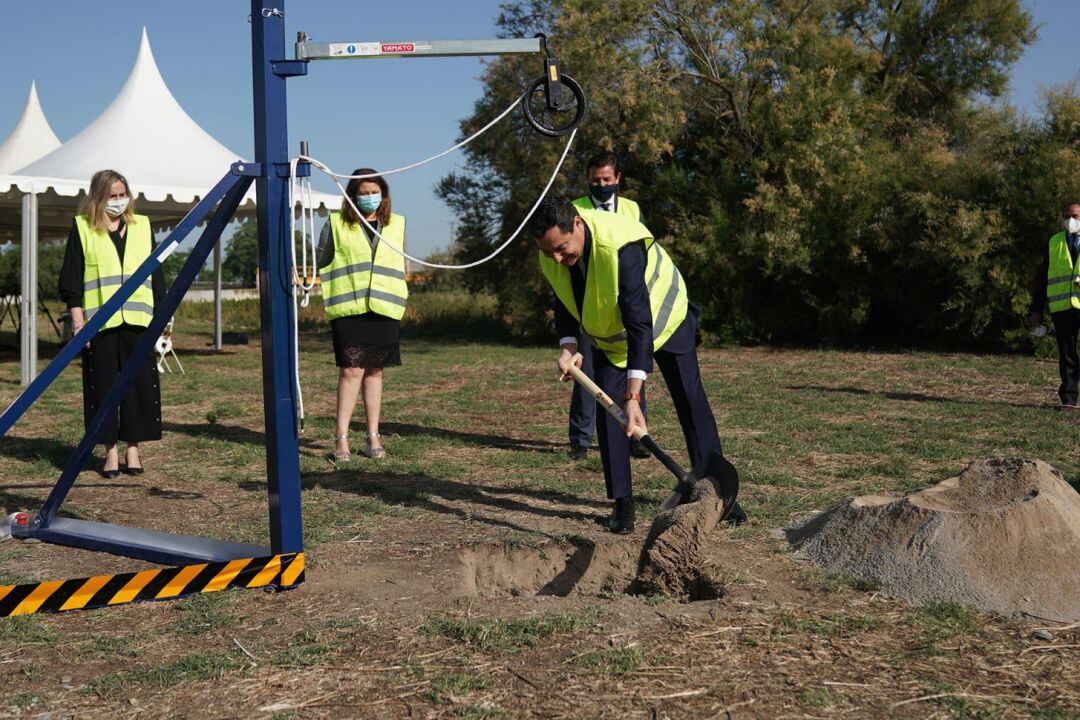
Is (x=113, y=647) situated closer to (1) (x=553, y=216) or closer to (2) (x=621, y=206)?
(1) (x=553, y=216)

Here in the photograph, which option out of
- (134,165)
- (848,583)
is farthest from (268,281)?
(134,165)

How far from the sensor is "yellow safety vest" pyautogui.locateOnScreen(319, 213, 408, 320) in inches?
275

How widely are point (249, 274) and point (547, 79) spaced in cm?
4502

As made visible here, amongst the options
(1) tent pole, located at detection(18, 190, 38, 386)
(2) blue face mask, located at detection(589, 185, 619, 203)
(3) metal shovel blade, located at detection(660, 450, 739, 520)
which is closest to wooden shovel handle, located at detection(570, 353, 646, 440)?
(3) metal shovel blade, located at detection(660, 450, 739, 520)

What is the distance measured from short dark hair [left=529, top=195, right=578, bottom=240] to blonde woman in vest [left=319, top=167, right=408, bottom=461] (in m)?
2.35

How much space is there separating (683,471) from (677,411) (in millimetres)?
514

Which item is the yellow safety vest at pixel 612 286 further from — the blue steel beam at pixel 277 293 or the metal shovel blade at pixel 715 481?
the blue steel beam at pixel 277 293

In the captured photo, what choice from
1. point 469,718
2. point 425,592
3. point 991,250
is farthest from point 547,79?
point 991,250

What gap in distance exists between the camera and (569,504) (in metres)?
5.87

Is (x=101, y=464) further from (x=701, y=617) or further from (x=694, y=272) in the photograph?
(x=694, y=272)

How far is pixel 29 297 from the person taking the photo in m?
12.9

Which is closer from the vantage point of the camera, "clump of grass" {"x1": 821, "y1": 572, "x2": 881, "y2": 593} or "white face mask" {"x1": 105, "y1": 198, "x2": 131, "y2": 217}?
"clump of grass" {"x1": 821, "y1": 572, "x2": 881, "y2": 593}

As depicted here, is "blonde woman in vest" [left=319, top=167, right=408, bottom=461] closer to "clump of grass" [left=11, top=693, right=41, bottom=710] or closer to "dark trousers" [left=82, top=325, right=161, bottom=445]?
"dark trousers" [left=82, top=325, right=161, bottom=445]

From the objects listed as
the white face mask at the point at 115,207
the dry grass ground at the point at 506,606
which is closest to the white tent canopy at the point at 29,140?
the dry grass ground at the point at 506,606
